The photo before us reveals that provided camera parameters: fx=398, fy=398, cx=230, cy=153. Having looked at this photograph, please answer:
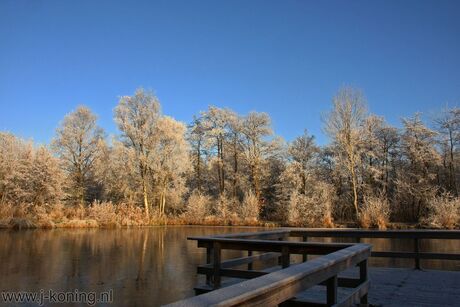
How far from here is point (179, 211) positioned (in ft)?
134

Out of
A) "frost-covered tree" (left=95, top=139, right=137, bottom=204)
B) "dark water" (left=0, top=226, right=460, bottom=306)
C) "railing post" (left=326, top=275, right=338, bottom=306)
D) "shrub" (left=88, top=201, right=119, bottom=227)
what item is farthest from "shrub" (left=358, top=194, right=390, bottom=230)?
"railing post" (left=326, top=275, right=338, bottom=306)

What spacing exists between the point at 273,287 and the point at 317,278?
0.93m

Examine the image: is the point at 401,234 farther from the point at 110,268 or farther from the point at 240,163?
the point at 240,163

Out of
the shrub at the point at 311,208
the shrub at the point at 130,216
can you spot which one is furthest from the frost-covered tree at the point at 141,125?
the shrub at the point at 311,208

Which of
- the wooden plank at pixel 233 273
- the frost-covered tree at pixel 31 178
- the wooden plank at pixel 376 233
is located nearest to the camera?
the wooden plank at pixel 233 273

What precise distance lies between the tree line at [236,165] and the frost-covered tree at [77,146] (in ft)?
0.33

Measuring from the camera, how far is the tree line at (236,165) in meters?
34.3

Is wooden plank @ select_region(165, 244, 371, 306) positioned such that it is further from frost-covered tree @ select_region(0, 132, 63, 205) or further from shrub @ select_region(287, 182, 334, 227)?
frost-covered tree @ select_region(0, 132, 63, 205)

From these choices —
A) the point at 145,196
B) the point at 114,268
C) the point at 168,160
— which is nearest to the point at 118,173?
the point at 145,196

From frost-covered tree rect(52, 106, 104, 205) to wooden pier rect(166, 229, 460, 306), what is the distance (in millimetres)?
34522

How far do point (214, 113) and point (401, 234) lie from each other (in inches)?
1404

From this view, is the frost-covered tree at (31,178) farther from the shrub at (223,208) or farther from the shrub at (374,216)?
the shrub at (374,216)

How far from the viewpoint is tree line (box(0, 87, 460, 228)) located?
3428 cm

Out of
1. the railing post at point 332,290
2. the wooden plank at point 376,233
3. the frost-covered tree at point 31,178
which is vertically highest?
the frost-covered tree at point 31,178
